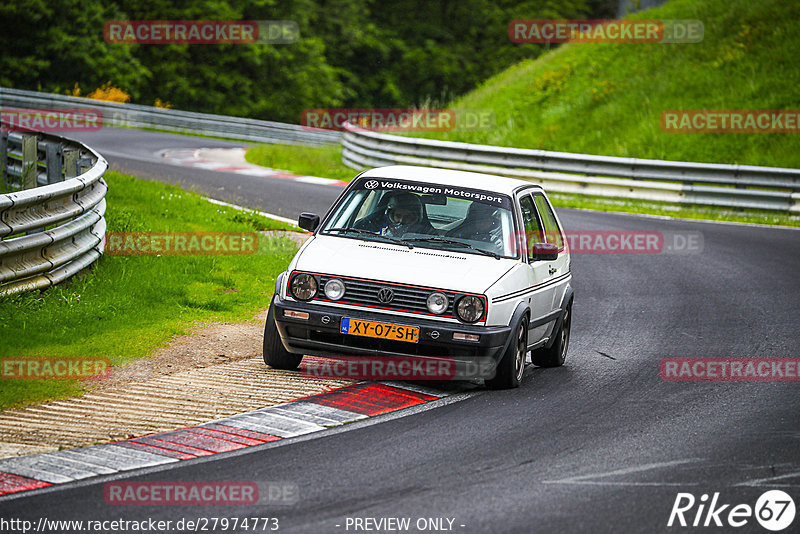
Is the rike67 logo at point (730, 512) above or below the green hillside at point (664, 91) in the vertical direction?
below

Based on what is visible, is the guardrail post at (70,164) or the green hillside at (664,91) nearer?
the guardrail post at (70,164)

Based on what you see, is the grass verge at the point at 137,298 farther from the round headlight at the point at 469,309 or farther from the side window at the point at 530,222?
the side window at the point at 530,222

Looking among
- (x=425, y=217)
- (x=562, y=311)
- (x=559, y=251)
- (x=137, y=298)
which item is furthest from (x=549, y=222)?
(x=137, y=298)

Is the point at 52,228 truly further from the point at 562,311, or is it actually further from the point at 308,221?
the point at 562,311

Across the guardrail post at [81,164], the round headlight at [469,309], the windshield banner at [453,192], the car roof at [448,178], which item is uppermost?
the car roof at [448,178]

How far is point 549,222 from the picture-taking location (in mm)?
10484

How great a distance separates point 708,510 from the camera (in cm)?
593

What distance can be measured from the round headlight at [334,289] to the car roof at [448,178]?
152 cm

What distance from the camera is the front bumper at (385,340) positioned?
824 centimetres

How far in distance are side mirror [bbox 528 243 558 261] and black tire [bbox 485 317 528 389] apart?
61 centimetres

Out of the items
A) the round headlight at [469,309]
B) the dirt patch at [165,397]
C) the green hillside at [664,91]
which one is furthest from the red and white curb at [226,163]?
the round headlight at [469,309]

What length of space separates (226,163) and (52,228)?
1804 centimetres

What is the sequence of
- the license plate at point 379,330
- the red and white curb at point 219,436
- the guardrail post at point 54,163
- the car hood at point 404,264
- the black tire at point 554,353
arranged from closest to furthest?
the red and white curb at point 219,436, the license plate at point 379,330, the car hood at point 404,264, the black tire at point 554,353, the guardrail post at point 54,163

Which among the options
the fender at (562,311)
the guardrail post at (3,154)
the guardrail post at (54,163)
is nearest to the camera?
the fender at (562,311)
